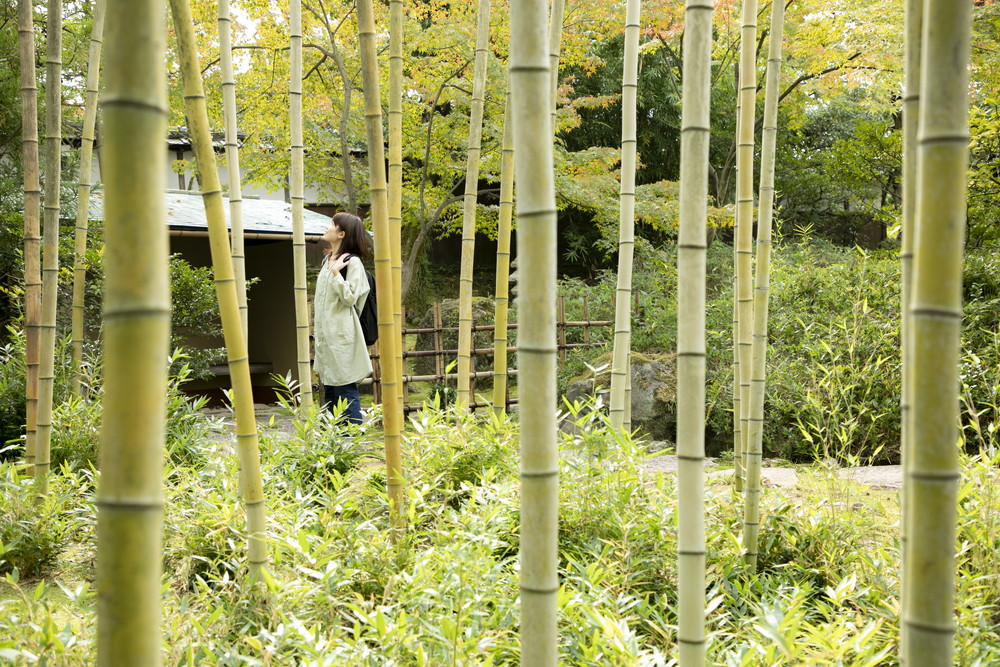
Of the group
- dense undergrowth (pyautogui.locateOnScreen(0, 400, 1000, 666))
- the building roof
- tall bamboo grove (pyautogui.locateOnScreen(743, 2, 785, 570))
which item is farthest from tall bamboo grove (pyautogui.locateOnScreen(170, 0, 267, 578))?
the building roof

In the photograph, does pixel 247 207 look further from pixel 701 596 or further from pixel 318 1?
pixel 701 596

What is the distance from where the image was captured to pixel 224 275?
1.71 meters

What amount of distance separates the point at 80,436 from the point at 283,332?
6.13 metres

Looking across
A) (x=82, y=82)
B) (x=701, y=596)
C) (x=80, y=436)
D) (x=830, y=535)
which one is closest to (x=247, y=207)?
(x=82, y=82)

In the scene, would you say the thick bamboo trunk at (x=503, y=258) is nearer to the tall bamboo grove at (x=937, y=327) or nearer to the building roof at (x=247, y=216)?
the tall bamboo grove at (x=937, y=327)

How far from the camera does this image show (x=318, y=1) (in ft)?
25.2

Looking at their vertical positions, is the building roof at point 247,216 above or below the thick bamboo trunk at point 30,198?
above

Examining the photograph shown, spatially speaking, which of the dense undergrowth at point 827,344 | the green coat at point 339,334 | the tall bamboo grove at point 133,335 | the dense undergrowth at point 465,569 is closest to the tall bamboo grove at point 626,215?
the dense undergrowth at point 465,569

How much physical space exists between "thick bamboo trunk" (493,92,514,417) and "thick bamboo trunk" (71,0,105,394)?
1.48m

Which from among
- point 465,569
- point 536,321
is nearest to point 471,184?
point 465,569

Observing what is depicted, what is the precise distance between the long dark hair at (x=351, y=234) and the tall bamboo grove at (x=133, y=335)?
340cm

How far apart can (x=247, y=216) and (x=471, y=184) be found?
5.95 meters

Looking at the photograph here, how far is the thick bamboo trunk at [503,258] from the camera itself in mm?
2956

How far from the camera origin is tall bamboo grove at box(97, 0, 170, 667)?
661 mm
